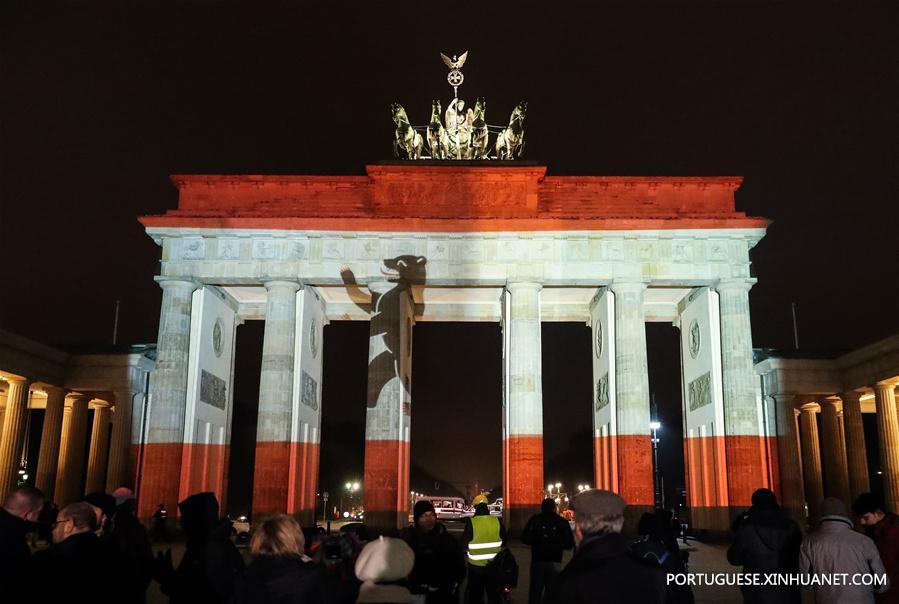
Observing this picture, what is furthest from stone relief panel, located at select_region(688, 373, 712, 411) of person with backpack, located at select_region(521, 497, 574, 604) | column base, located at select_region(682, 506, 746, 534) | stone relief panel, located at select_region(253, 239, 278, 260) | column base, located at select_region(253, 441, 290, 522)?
person with backpack, located at select_region(521, 497, 574, 604)

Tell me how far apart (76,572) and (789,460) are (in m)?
35.7

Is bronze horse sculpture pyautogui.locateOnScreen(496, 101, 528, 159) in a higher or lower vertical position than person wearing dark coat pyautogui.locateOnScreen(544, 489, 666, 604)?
higher

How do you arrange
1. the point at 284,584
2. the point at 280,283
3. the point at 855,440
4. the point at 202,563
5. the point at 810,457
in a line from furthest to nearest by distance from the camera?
the point at 810,457
the point at 855,440
the point at 280,283
the point at 202,563
the point at 284,584

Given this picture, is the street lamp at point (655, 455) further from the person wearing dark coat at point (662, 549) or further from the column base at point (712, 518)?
the person wearing dark coat at point (662, 549)

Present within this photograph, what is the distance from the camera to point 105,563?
18.3 feet

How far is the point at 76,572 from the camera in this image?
17.8 feet

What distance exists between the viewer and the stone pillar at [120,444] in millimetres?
34750

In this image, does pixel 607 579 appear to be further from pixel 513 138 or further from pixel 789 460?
pixel 789 460

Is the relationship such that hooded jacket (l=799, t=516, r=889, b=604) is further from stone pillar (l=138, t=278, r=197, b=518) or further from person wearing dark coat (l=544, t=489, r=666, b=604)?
stone pillar (l=138, t=278, r=197, b=518)

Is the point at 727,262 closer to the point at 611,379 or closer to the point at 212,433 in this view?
the point at 611,379

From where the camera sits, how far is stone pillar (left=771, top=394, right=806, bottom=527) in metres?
33.9

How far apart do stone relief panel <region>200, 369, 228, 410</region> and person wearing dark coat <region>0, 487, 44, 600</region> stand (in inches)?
1073

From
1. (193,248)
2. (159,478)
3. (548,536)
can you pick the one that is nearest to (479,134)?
(193,248)

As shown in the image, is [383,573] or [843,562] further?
[843,562]
